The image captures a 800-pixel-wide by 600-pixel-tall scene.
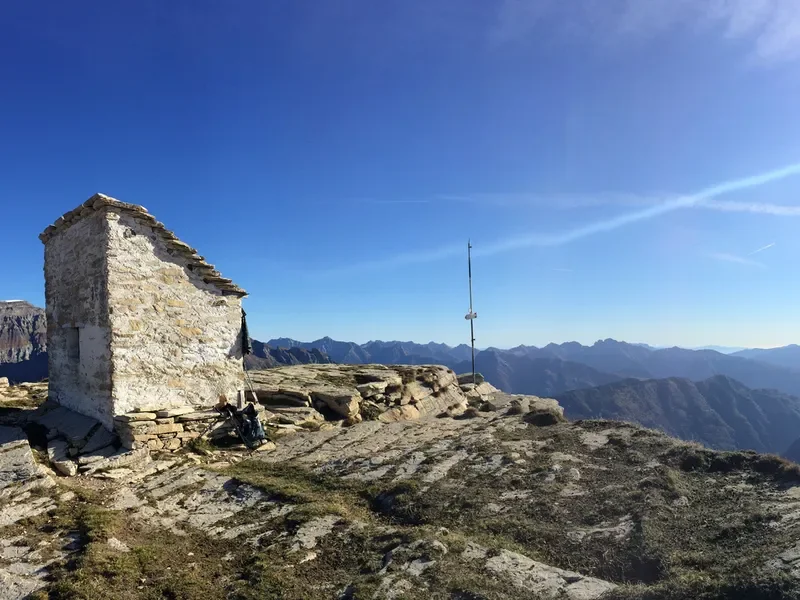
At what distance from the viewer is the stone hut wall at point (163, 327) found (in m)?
12.7

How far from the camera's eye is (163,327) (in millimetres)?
13609

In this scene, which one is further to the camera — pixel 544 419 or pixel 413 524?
pixel 544 419

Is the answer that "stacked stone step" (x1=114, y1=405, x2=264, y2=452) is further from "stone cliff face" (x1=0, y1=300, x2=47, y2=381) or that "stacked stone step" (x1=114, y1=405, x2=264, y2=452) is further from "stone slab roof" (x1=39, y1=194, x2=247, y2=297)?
"stone cliff face" (x1=0, y1=300, x2=47, y2=381)

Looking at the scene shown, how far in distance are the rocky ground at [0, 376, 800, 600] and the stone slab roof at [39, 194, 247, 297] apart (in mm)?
5249

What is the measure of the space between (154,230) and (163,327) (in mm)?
2905

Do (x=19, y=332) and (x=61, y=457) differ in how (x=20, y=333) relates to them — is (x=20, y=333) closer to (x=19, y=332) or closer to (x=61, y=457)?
(x=19, y=332)

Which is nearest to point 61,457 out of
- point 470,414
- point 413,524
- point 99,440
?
point 99,440

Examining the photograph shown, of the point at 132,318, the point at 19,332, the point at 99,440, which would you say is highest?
the point at 19,332

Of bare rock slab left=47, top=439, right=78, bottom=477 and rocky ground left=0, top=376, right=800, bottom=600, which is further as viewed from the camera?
bare rock slab left=47, top=439, right=78, bottom=477

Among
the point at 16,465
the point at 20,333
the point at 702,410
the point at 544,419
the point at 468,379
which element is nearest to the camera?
the point at 16,465

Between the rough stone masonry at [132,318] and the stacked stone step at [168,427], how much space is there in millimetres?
144

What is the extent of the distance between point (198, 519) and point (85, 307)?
27.2 feet

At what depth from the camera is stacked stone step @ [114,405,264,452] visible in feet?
39.4

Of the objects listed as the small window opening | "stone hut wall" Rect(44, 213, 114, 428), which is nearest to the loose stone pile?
"stone hut wall" Rect(44, 213, 114, 428)
